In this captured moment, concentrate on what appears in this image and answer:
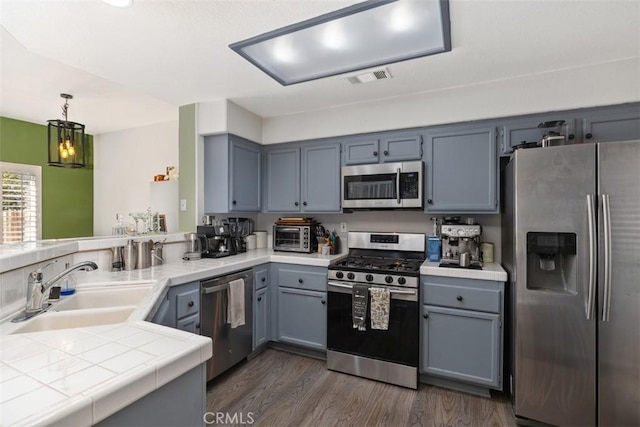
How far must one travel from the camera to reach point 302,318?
2.89 meters

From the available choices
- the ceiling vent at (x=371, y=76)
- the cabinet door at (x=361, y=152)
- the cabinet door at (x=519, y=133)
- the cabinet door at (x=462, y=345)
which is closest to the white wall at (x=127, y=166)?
the cabinet door at (x=361, y=152)

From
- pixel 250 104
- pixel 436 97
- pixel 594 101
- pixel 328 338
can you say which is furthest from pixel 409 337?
pixel 250 104

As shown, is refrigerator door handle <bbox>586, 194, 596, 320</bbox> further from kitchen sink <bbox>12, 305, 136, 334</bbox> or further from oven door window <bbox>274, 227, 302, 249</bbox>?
kitchen sink <bbox>12, 305, 136, 334</bbox>

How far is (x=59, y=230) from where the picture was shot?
15.0ft

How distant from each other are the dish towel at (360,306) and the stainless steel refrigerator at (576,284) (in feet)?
3.33

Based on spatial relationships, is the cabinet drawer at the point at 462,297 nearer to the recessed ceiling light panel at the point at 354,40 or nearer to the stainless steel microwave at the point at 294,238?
the stainless steel microwave at the point at 294,238

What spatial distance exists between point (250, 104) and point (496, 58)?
2.10m

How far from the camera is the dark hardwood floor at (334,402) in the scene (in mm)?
2043

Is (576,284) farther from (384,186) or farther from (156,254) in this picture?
(156,254)

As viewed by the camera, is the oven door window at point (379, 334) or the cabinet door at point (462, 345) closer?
the cabinet door at point (462, 345)

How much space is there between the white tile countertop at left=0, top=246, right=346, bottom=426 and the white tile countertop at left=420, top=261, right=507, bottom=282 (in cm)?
185

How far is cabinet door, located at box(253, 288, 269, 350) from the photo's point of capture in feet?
9.32
